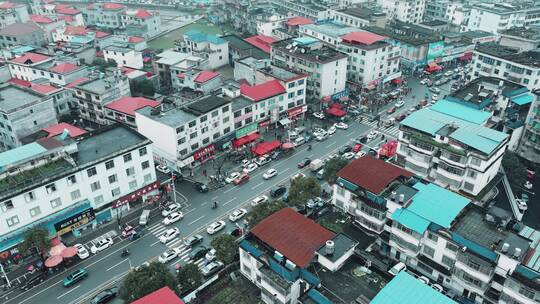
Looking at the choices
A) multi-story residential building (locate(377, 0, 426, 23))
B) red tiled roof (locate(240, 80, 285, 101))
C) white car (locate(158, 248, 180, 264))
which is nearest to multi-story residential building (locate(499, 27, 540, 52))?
multi-story residential building (locate(377, 0, 426, 23))

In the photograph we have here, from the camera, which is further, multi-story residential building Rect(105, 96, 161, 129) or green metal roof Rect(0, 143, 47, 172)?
multi-story residential building Rect(105, 96, 161, 129)

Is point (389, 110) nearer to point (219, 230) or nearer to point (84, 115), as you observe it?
point (219, 230)

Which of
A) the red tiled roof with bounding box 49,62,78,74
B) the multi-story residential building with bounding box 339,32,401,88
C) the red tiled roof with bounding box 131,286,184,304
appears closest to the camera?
the red tiled roof with bounding box 131,286,184,304

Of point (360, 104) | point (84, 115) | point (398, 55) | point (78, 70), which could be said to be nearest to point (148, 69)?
point (78, 70)

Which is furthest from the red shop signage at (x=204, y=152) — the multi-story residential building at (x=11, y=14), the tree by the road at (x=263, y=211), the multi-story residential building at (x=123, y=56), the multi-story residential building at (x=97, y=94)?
the multi-story residential building at (x=11, y=14)

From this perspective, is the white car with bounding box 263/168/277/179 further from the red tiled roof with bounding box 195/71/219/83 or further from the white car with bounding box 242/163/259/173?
the red tiled roof with bounding box 195/71/219/83

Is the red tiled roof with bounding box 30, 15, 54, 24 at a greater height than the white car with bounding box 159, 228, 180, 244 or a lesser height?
greater

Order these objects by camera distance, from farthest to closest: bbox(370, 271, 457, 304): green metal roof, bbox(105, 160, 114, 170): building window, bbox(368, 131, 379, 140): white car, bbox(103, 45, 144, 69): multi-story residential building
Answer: bbox(103, 45, 144, 69): multi-story residential building < bbox(368, 131, 379, 140): white car < bbox(105, 160, 114, 170): building window < bbox(370, 271, 457, 304): green metal roof
